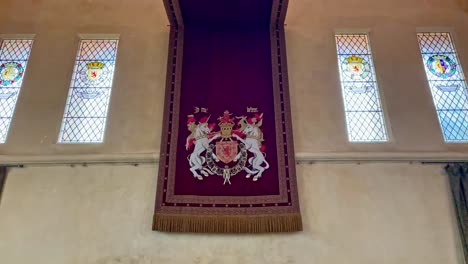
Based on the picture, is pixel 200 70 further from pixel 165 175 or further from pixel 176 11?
pixel 165 175

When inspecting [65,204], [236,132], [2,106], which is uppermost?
[2,106]

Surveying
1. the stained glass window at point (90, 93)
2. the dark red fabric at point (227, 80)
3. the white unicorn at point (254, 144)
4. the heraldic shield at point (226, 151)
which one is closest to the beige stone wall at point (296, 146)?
the stained glass window at point (90, 93)

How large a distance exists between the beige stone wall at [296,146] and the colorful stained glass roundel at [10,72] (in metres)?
0.17

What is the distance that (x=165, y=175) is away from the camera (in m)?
4.18

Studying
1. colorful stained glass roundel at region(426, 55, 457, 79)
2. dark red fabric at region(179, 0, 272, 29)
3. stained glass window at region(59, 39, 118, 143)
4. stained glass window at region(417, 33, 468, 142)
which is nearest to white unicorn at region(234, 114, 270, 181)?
dark red fabric at region(179, 0, 272, 29)

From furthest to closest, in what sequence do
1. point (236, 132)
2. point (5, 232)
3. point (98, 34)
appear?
point (98, 34)
point (236, 132)
point (5, 232)

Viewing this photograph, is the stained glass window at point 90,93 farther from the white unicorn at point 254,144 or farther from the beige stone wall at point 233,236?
the white unicorn at point 254,144

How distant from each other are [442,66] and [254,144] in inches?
102

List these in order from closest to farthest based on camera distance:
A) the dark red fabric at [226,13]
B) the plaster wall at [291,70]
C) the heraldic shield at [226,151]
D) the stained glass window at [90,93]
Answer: the heraldic shield at [226,151] → the plaster wall at [291,70] → the stained glass window at [90,93] → the dark red fabric at [226,13]

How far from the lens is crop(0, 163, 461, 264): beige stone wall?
3.94 meters

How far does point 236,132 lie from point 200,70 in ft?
3.06

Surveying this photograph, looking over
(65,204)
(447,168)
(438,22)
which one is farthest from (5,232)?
(438,22)

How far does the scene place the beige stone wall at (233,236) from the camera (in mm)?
3938

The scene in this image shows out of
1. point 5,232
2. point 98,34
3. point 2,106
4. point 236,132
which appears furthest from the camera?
point 98,34
